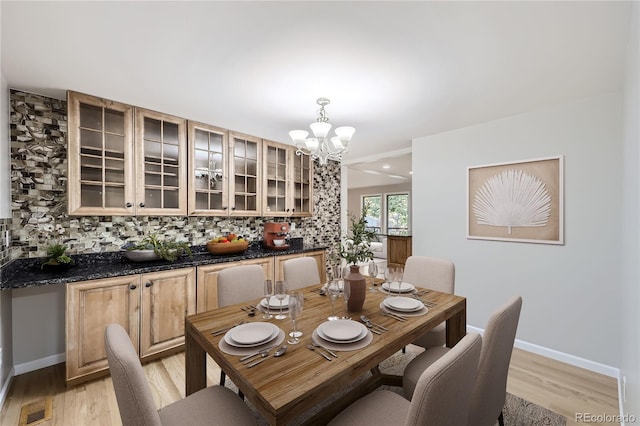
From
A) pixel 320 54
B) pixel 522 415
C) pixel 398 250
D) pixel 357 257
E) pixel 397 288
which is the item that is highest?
pixel 320 54

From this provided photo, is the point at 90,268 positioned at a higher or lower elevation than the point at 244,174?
lower

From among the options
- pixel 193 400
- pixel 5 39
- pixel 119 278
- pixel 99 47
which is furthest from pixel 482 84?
pixel 119 278

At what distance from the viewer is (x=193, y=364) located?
158 cm

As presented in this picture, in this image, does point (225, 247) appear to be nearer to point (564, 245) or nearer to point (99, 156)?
point (99, 156)

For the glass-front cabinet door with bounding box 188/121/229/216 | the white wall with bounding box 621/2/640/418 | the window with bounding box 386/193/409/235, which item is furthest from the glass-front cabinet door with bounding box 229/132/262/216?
the window with bounding box 386/193/409/235

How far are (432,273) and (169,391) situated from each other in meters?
2.28

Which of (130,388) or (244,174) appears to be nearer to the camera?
(130,388)

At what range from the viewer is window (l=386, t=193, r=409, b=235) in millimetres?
9047

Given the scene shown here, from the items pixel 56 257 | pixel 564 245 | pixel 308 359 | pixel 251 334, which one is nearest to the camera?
pixel 308 359

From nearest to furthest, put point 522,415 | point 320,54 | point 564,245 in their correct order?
point 320,54
point 522,415
point 564,245

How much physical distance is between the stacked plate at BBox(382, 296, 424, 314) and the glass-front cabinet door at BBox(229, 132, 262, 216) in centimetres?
219

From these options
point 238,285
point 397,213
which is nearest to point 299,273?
point 238,285

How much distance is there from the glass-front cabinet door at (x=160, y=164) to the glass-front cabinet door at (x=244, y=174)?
1.77 ft

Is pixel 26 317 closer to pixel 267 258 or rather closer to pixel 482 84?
pixel 267 258
